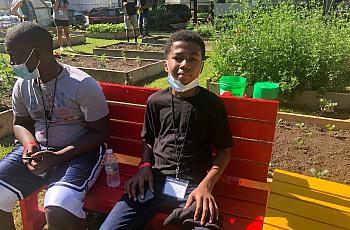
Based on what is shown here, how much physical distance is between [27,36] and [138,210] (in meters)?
1.56

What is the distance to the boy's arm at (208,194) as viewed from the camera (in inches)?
88.7

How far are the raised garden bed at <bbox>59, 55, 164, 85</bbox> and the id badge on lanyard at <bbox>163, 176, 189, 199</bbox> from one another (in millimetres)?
5471

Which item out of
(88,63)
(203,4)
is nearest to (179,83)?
(88,63)

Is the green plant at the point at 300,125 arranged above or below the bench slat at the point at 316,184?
below

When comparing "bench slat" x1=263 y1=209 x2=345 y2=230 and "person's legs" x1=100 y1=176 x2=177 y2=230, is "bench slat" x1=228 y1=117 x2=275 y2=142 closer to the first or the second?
"bench slat" x1=263 y1=209 x2=345 y2=230

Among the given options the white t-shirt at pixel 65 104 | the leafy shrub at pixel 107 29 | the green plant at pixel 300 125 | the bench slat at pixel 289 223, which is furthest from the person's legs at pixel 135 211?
the leafy shrub at pixel 107 29

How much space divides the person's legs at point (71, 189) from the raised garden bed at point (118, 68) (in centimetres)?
505

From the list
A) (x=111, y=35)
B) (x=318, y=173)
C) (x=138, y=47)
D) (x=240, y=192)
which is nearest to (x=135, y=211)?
(x=240, y=192)

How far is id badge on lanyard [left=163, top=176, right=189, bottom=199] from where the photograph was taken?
8.25 ft

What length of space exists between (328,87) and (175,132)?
4.37 meters

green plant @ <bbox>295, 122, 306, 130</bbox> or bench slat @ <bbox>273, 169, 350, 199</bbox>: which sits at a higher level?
bench slat @ <bbox>273, 169, 350, 199</bbox>

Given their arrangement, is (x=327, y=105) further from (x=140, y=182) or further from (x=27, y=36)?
(x=27, y=36)

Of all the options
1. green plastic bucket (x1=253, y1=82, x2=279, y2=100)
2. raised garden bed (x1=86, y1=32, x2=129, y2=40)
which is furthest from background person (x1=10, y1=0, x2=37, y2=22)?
green plastic bucket (x1=253, y1=82, x2=279, y2=100)

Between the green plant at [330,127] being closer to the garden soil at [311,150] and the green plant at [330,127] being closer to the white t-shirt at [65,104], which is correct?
the garden soil at [311,150]
